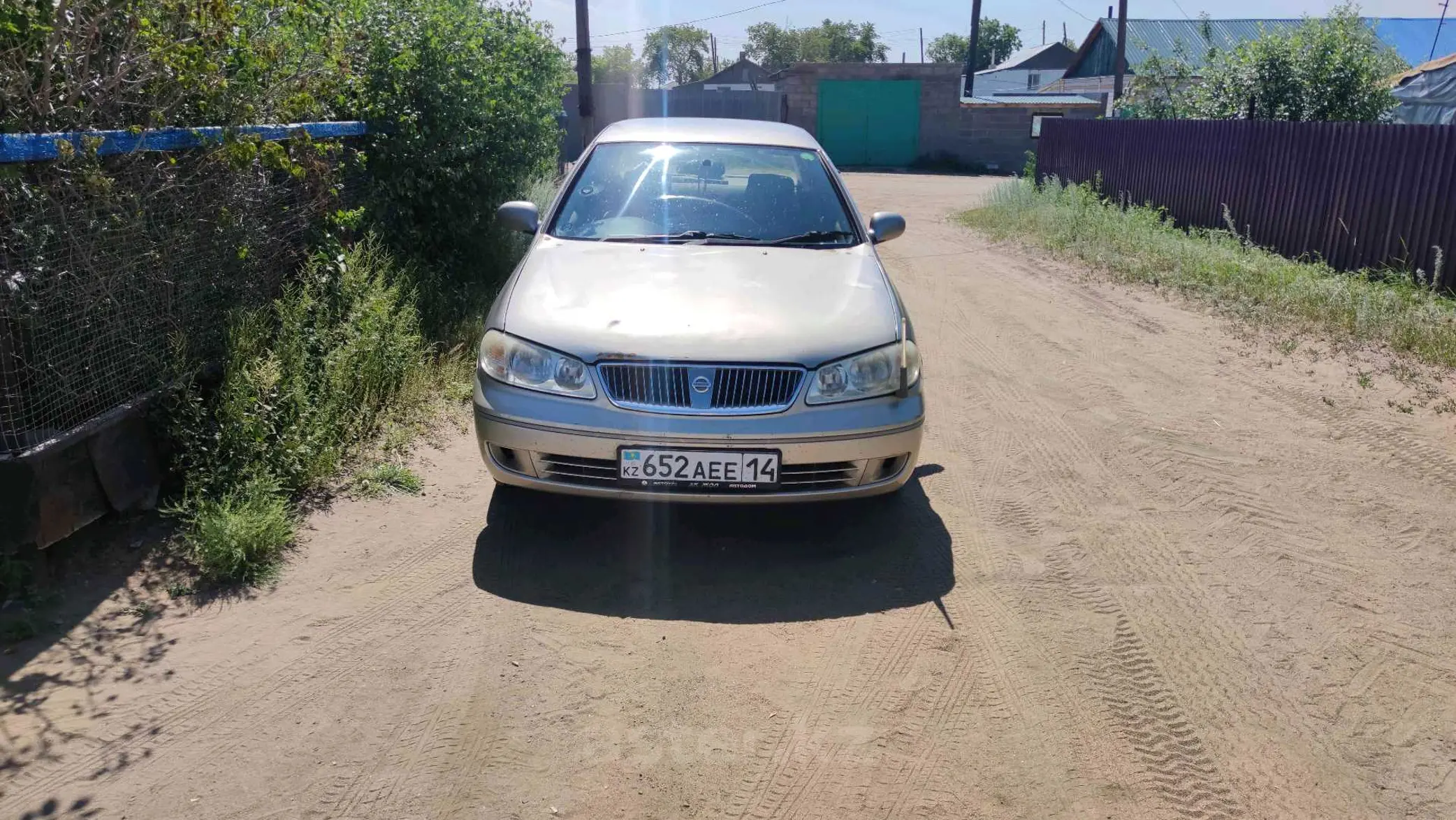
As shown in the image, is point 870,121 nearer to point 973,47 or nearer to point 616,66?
point 973,47

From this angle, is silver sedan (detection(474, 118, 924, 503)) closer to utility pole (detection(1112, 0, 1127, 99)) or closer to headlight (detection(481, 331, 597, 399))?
headlight (detection(481, 331, 597, 399))

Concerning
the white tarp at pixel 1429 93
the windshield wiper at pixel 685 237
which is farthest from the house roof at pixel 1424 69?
the windshield wiper at pixel 685 237

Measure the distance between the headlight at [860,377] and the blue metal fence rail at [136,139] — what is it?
284 cm

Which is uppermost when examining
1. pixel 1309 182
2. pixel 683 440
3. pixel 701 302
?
pixel 701 302

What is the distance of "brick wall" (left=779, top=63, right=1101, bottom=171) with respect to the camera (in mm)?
32281

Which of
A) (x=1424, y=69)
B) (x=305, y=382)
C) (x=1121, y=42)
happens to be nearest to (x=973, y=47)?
(x=1121, y=42)

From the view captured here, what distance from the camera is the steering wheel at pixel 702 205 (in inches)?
210

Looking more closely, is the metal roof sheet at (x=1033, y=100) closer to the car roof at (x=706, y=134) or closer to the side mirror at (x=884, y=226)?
the car roof at (x=706, y=134)

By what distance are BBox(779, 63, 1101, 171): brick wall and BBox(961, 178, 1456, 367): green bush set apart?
705 inches

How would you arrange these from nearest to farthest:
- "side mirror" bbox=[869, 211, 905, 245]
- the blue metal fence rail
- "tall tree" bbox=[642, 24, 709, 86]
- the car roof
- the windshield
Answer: the blue metal fence rail, the windshield, "side mirror" bbox=[869, 211, 905, 245], the car roof, "tall tree" bbox=[642, 24, 709, 86]

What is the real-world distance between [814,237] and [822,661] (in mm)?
2361

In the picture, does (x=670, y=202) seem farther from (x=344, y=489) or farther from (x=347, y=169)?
(x=347, y=169)

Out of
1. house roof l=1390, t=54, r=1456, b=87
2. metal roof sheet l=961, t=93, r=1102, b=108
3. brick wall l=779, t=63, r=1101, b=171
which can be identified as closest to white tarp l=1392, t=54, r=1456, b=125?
house roof l=1390, t=54, r=1456, b=87

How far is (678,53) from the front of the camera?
9069cm
